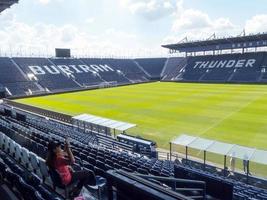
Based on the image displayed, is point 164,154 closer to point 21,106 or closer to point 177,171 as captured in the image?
point 177,171

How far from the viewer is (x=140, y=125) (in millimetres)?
20938

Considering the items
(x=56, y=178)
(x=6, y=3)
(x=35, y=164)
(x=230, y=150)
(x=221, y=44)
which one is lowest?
(x=230, y=150)


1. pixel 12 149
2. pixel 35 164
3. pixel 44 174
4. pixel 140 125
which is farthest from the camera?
pixel 140 125

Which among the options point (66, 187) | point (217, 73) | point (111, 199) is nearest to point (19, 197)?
point (66, 187)

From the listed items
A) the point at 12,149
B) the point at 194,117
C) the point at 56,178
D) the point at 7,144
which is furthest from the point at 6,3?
the point at 194,117

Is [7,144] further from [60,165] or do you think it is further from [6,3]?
[6,3]

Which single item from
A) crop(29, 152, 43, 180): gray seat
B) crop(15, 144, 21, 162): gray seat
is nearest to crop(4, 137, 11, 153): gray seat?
crop(15, 144, 21, 162): gray seat

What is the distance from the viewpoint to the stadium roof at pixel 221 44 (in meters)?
51.5

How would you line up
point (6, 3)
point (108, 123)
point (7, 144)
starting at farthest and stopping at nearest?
point (108, 123), point (6, 3), point (7, 144)

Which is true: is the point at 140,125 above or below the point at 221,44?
below

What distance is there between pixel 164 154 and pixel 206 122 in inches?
292

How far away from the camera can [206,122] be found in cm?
2089

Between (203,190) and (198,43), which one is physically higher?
(198,43)

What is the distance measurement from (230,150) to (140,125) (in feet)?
34.4
